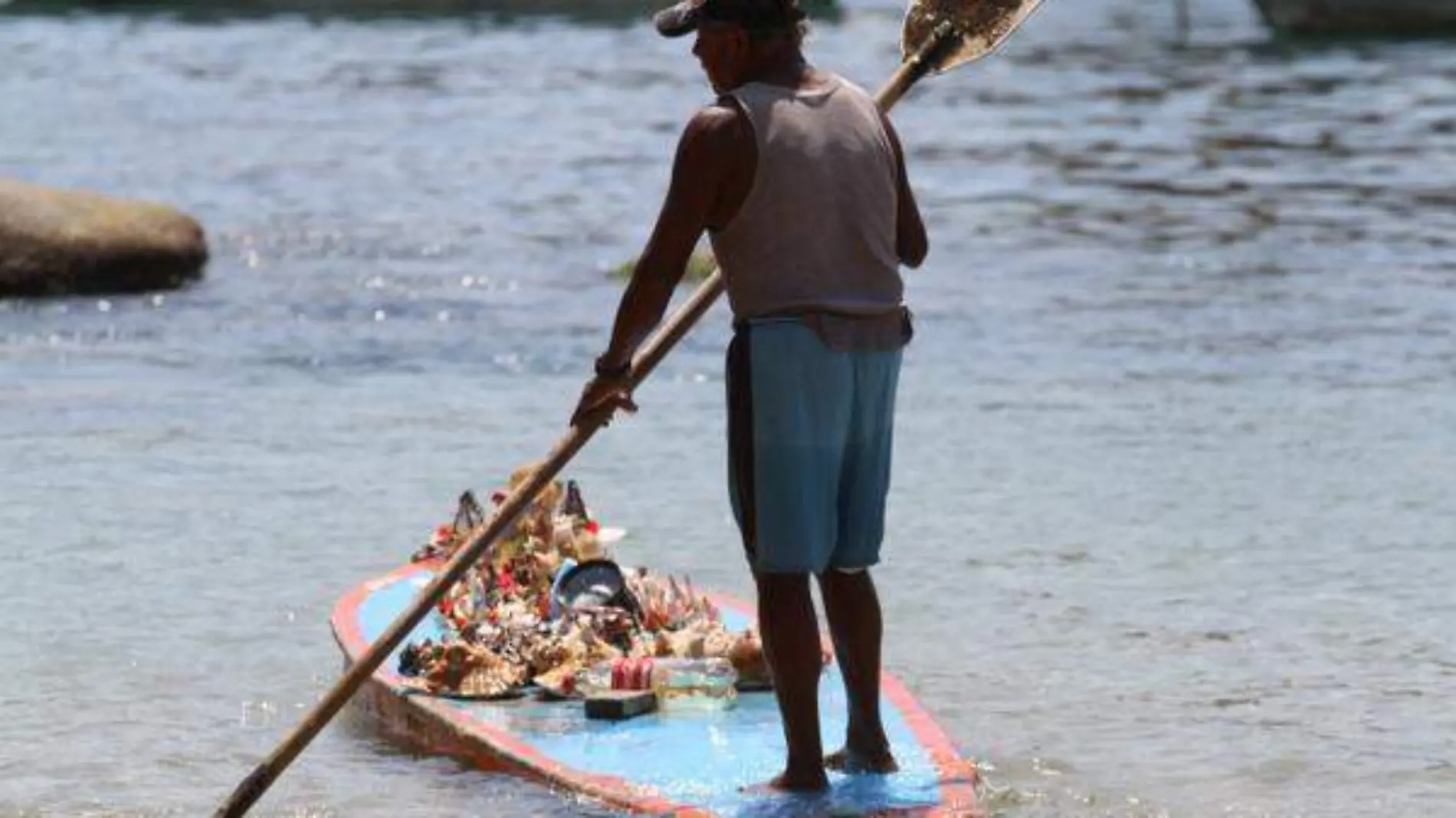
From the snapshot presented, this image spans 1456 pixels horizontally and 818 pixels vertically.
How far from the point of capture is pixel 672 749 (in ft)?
28.7

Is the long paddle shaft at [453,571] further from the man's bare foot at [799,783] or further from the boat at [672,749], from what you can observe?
the man's bare foot at [799,783]

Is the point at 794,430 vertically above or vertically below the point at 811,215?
below

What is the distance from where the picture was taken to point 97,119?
38.1m

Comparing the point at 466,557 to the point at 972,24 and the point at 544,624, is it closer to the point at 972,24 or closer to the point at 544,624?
the point at 544,624

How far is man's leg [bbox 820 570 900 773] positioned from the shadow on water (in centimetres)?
5150

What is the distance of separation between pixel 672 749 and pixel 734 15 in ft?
6.70

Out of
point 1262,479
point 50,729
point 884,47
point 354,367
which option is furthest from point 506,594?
point 884,47

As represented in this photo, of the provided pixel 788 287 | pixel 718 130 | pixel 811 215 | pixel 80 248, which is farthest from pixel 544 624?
pixel 80 248

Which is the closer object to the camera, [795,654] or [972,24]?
[795,654]

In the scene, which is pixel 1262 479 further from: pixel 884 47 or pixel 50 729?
pixel 884 47

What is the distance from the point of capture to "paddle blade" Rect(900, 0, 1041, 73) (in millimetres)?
8859

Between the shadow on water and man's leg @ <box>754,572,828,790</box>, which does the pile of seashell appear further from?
the shadow on water

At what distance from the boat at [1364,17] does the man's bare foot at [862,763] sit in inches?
1751

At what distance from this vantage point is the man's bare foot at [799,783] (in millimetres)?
8062
